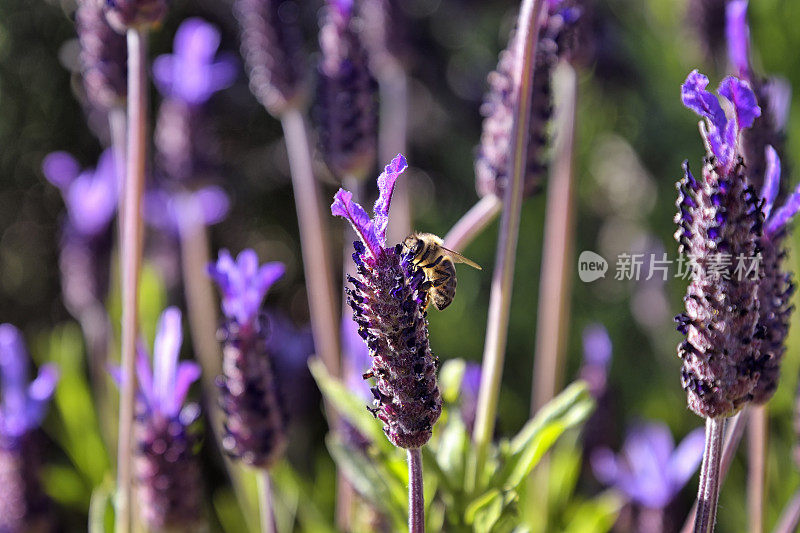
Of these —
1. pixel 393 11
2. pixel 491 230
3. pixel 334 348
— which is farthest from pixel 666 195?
pixel 334 348

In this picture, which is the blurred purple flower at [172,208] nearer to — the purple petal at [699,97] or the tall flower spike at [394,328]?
the tall flower spike at [394,328]

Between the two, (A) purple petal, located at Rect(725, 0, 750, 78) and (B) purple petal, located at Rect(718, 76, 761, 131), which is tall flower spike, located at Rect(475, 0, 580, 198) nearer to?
(A) purple petal, located at Rect(725, 0, 750, 78)

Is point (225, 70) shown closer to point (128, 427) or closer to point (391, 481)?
point (128, 427)

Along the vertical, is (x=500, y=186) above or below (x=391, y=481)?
above

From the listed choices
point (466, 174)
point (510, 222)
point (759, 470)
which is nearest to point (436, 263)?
point (510, 222)

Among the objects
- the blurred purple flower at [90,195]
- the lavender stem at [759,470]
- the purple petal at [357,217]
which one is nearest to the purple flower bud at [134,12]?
the purple petal at [357,217]

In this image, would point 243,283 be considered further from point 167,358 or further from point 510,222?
point 510,222

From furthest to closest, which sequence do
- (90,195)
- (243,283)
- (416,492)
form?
(90,195)
(243,283)
(416,492)
